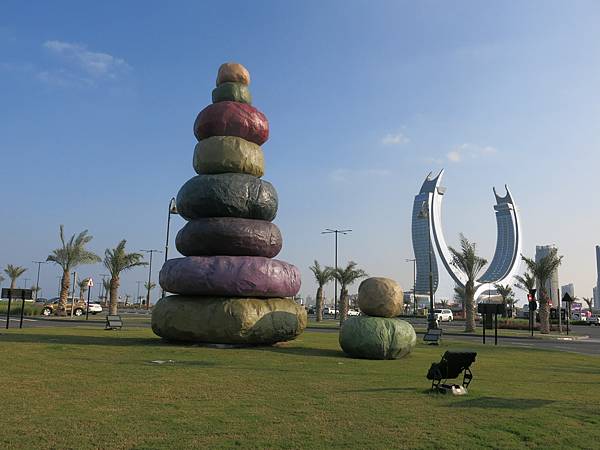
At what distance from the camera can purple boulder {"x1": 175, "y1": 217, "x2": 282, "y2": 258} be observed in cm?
1812

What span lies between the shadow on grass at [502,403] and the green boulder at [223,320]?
364 inches

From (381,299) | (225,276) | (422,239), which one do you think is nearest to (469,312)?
(381,299)

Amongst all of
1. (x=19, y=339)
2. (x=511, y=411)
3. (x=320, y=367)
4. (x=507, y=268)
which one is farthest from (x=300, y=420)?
(x=507, y=268)

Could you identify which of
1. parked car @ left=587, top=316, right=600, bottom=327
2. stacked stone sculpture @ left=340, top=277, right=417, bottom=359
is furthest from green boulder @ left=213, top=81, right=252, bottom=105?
parked car @ left=587, top=316, right=600, bottom=327

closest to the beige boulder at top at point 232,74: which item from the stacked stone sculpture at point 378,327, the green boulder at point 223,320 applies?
the green boulder at point 223,320

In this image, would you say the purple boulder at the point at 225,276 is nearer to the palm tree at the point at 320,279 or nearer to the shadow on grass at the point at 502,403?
the shadow on grass at the point at 502,403

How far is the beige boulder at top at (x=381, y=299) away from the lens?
16.0m

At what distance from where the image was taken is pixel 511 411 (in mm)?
8242

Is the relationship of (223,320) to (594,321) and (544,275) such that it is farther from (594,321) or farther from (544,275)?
(594,321)

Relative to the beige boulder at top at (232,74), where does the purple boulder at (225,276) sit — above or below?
below

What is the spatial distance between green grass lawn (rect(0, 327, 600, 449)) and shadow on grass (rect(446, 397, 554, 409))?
2 centimetres

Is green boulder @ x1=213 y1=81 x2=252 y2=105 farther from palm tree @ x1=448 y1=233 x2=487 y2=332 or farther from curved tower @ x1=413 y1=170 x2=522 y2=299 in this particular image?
curved tower @ x1=413 y1=170 x2=522 y2=299

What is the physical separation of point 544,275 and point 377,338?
3121 cm

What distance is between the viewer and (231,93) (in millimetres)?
20500
